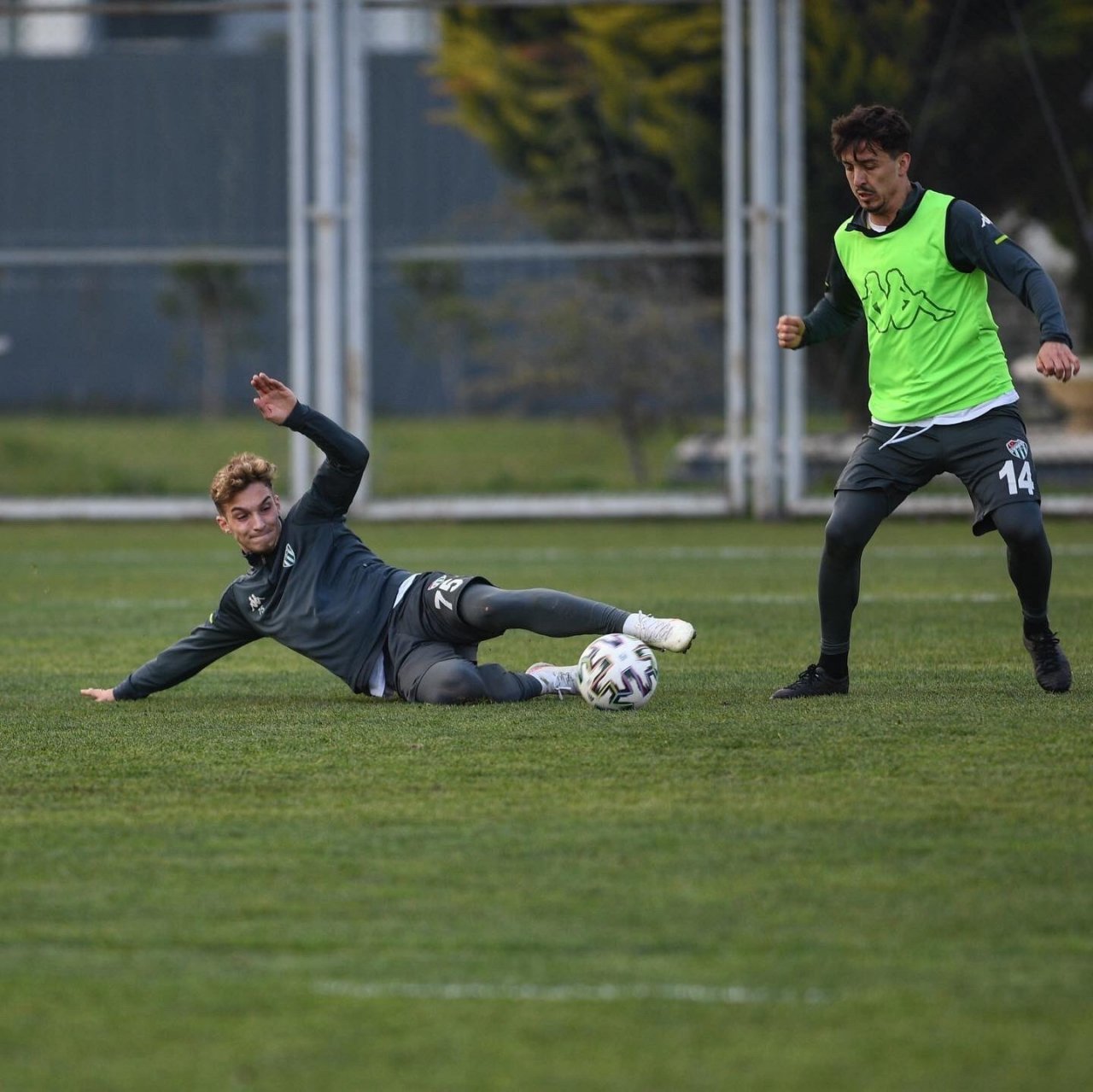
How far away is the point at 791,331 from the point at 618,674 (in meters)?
1.35

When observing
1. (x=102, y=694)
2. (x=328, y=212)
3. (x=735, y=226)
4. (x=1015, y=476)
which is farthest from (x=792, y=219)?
(x=102, y=694)

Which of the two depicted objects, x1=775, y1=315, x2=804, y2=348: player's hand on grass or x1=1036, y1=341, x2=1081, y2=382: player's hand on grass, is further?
x1=775, y1=315, x2=804, y2=348: player's hand on grass

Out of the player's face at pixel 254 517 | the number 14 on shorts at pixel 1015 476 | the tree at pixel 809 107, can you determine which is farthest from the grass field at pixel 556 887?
the tree at pixel 809 107

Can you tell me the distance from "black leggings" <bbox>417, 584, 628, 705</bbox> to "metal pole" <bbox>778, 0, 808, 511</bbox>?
8797mm

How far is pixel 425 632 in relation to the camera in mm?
6000

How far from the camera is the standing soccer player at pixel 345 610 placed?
5.86 m

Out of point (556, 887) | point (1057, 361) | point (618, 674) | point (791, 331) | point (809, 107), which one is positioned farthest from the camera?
point (809, 107)

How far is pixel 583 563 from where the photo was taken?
11453mm

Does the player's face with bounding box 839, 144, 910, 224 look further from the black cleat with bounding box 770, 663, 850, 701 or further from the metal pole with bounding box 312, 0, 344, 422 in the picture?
the metal pole with bounding box 312, 0, 344, 422

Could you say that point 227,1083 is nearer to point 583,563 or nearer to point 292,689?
point 292,689

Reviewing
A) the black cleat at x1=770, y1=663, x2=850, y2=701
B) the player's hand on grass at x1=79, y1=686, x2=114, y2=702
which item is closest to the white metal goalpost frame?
the black cleat at x1=770, y1=663, x2=850, y2=701

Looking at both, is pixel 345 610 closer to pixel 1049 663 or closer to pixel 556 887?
pixel 1049 663

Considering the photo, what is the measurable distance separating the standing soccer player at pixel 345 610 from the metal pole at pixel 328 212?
341 inches

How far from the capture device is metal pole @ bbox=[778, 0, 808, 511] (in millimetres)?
14305
